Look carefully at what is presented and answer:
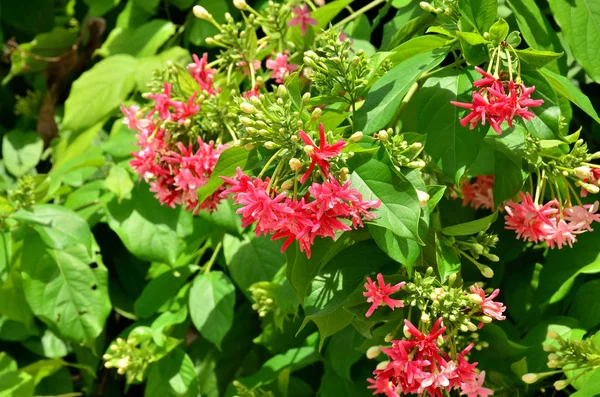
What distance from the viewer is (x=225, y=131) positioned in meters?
1.31

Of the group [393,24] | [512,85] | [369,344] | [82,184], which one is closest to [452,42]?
[512,85]

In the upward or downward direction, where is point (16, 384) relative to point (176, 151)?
downward

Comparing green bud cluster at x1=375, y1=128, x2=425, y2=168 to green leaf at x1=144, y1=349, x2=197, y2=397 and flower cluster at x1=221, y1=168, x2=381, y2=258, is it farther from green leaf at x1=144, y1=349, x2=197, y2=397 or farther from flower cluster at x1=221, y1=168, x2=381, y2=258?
green leaf at x1=144, y1=349, x2=197, y2=397

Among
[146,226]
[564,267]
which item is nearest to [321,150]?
[564,267]

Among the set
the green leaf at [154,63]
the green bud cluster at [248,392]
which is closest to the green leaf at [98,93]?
the green leaf at [154,63]

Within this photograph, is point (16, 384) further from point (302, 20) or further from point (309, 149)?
point (309, 149)

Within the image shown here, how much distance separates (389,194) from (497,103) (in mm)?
177

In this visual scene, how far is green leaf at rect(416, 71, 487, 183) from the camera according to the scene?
0.98 meters

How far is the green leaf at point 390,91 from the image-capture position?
1.00m

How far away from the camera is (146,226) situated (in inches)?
60.7

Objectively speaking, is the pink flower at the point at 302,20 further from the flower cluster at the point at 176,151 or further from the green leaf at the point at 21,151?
the green leaf at the point at 21,151

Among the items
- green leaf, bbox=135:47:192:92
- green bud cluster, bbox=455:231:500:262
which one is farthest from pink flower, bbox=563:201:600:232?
green leaf, bbox=135:47:192:92

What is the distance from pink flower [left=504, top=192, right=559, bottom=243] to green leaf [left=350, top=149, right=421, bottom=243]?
270 mm

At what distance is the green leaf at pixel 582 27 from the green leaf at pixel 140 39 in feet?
3.54
